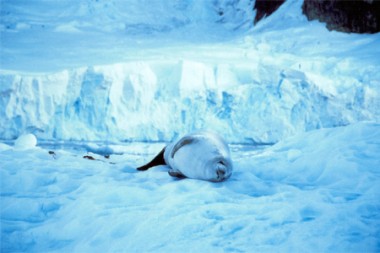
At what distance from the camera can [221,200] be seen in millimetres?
2121

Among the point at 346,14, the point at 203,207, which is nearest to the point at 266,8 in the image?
the point at 346,14

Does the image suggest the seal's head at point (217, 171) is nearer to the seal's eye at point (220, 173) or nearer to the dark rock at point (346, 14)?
the seal's eye at point (220, 173)

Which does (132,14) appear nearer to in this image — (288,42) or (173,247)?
(288,42)

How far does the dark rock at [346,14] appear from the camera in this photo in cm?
1401

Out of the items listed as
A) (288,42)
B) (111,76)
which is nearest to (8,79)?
(111,76)

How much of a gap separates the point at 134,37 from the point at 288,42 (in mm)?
8189

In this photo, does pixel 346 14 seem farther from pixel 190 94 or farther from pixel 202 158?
pixel 202 158

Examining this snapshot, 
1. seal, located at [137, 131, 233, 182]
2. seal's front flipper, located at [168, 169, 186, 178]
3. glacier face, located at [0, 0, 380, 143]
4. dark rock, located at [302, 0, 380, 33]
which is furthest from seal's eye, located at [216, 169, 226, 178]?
dark rock, located at [302, 0, 380, 33]

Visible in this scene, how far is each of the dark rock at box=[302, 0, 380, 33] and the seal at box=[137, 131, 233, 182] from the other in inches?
533

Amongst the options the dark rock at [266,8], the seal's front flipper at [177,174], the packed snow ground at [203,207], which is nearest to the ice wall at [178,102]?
the packed snow ground at [203,207]

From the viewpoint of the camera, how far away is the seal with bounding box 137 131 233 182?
2.56m

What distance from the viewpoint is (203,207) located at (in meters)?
1.92

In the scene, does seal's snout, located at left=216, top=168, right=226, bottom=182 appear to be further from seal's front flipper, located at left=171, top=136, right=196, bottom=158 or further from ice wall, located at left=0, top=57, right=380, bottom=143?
ice wall, located at left=0, top=57, right=380, bottom=143

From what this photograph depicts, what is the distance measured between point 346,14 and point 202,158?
15177 millimetres
